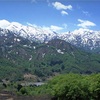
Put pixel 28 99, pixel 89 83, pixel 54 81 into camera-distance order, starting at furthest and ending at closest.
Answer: pixel 54 81
pixel 89 83
pixel 28 99

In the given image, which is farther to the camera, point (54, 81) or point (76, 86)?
point (54, 81)

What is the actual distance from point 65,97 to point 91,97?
6146 mm

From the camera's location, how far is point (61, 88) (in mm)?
72938

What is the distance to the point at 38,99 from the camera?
7025 centimetres

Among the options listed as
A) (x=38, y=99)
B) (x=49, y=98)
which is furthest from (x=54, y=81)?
(x=38, y=99)

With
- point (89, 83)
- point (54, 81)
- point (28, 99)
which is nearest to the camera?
point (28, 99)

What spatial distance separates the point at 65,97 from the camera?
241 feet

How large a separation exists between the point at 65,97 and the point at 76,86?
419 centimetres

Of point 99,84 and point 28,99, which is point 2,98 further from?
point 99,84

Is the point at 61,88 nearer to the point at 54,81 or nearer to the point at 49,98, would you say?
the point at 49,98

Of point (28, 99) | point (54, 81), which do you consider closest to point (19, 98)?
point (28, 99)

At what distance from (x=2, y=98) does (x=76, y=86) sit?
17.6 metres

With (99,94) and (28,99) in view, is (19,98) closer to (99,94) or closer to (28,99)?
(28,99)

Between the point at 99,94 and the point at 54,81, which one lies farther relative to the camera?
the point at 54,81
